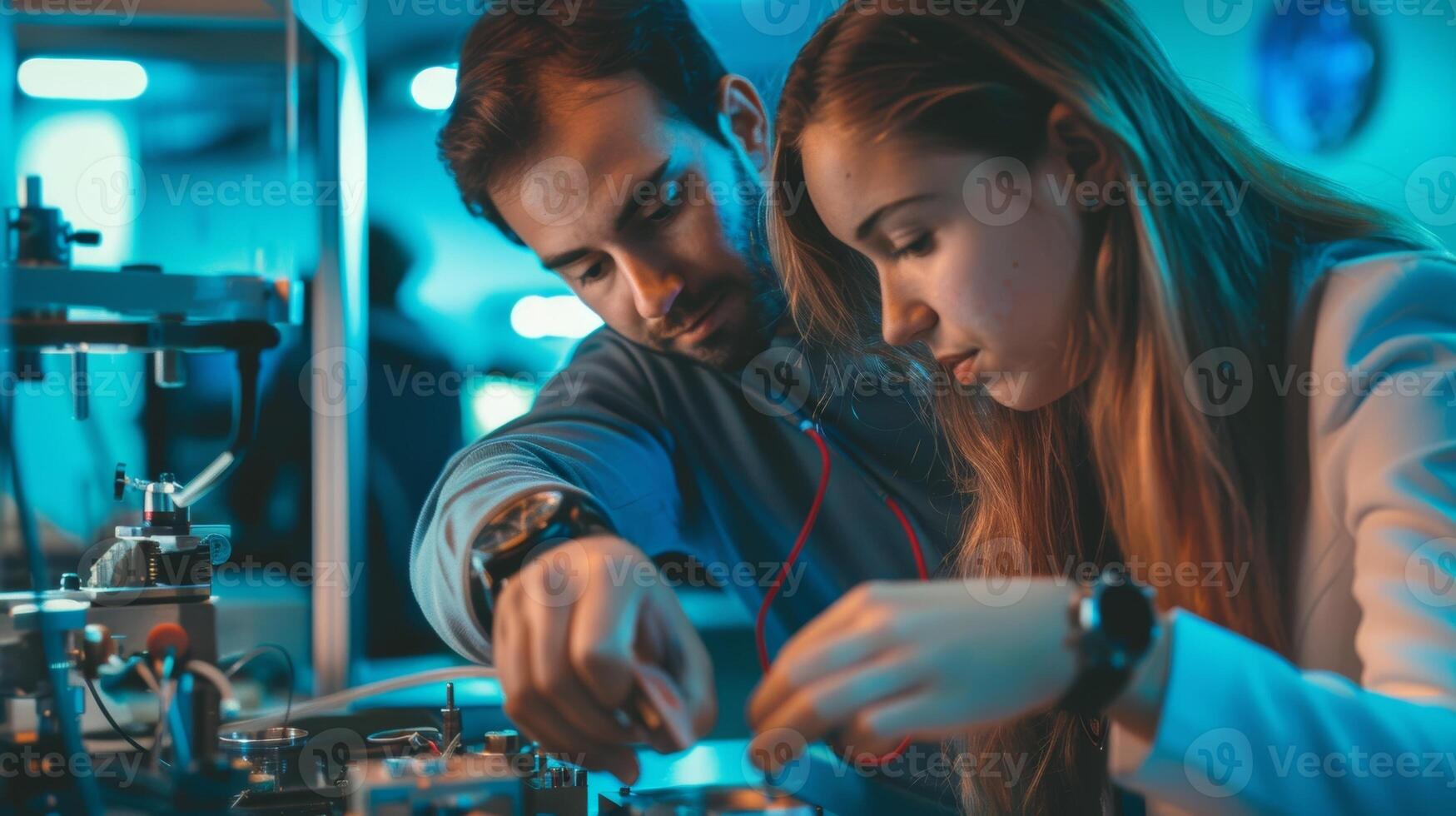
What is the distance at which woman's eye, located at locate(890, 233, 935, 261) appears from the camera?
3.42 ft

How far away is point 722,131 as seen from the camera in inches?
58.6

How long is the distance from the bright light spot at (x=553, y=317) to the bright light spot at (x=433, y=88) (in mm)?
296

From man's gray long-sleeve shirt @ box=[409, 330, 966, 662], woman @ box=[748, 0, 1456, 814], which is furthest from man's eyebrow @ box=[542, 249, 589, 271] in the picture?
woman @ box=[748, 0, 1456, 814]

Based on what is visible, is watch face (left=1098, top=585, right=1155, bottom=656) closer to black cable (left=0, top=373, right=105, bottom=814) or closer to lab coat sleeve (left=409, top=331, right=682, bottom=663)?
lab coat sleeve (left=409, top=331, right=682, bottom=663)

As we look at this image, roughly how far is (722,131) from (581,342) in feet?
1.14

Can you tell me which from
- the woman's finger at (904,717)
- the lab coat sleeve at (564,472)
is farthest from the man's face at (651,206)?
the woman's finger at (904,717)

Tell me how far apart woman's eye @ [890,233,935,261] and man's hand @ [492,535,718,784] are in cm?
39

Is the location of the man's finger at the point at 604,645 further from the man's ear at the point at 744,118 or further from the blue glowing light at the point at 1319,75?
the blue glowing light at the point at 1319,75

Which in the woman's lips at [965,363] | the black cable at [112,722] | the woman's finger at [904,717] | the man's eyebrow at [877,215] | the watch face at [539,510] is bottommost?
the black cable at [112,722]

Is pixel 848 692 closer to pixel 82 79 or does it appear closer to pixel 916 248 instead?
pixel 916 248

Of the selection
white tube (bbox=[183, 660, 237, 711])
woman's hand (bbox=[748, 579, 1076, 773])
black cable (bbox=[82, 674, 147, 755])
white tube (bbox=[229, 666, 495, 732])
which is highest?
woman's hand (bbox=[748, 579, 1076, 773])

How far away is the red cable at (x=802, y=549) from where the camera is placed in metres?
1.49

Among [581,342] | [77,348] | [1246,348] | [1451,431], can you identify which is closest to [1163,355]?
[1246,348]

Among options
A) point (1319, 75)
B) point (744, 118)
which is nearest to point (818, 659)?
point (744, 118)
